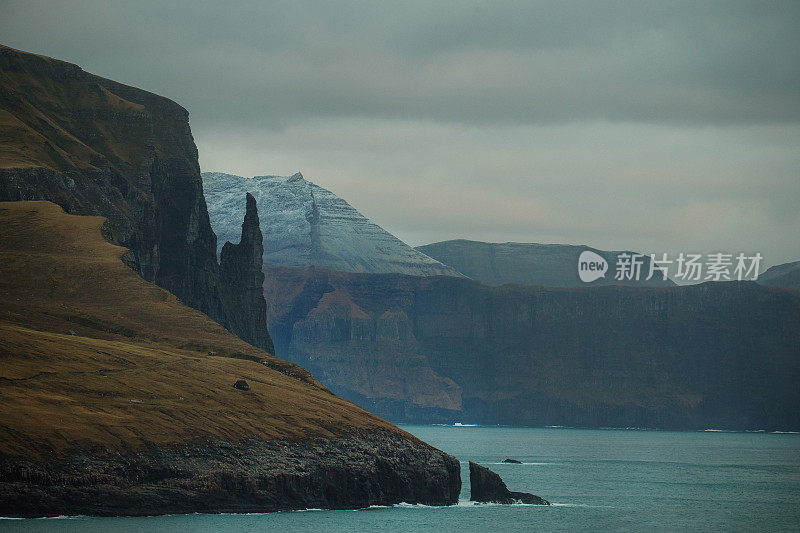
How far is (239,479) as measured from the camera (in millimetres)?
139250

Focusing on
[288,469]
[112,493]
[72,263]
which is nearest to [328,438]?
[288,469]

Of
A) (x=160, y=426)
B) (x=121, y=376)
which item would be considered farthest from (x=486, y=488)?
(x=121, y=376)

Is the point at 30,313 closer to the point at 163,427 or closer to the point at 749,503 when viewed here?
the point at 163,427

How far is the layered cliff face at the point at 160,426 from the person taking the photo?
126 metres

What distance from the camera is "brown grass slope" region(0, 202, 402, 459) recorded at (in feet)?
437

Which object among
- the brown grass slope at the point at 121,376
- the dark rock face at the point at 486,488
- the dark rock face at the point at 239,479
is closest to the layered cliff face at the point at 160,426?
the dark rock face at the point at 239,479

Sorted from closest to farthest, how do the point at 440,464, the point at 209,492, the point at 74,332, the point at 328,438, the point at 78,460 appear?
the point at 78,460 < the point at 209,492 < the point at 328,438 < the point at 440,464 < the point at 74,332

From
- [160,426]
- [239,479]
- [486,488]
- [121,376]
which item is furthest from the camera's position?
[486,488]

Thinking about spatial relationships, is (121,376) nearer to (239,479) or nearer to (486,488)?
(239,479)

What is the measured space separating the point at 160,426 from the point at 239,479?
1122 centimetres

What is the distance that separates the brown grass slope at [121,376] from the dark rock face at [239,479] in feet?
A: 7.71

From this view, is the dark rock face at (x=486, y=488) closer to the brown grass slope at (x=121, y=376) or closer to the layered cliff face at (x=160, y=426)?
the layered cliff face at (x=160, y=426)

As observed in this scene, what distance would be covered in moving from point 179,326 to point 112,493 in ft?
220

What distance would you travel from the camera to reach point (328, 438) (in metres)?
154
